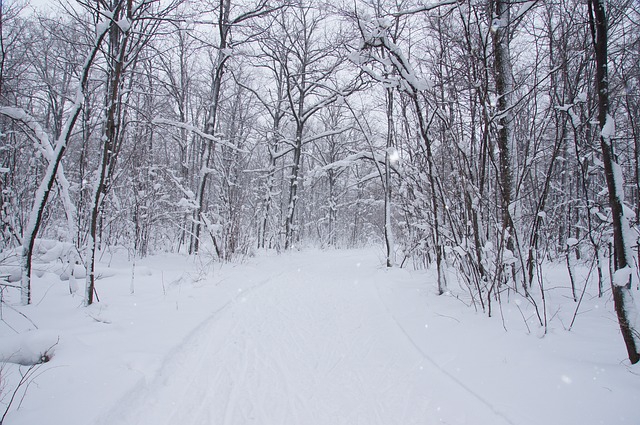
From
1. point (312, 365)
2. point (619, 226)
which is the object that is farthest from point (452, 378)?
point (619, 226)

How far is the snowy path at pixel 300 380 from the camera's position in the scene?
202cm

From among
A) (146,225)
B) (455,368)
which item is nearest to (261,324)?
(455,368)

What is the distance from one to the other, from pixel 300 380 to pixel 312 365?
0.31m

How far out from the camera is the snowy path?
202 cm

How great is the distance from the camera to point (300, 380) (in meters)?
2.54

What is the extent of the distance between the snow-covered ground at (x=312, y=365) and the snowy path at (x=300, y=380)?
1 centimetres

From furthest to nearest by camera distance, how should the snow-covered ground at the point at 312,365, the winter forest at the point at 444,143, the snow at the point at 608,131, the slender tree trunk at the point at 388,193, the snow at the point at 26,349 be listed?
the slender tree trunk at the point at 388,193, the winter forest at the point at 444,143, the snow at the point at 26,349, the snow at the point at 608,131, the snow-covered ground at the point at 312,365

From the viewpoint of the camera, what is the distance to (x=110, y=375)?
2.19 metres

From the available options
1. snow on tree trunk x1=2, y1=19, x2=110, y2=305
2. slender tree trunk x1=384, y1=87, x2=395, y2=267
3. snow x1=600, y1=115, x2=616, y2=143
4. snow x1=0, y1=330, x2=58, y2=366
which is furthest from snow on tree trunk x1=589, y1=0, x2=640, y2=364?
slender tree trunk x1=384, y1=87, x2=395, y2=267

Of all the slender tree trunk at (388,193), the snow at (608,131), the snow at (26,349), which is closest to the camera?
the snow at (608,131)

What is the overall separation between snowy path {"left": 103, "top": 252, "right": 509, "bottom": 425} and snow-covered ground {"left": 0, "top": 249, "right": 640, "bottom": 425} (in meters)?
0.01

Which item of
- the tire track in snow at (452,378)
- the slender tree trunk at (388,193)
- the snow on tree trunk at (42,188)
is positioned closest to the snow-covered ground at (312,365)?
the tire track in snow at (452,378)

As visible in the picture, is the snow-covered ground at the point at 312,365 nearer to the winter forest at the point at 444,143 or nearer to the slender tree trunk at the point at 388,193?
the winter forest at the point at 444,143

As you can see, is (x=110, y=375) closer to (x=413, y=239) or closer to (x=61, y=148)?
(x=61, y=148)
